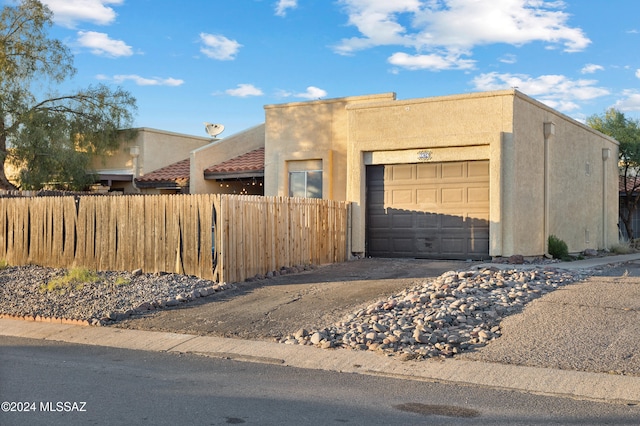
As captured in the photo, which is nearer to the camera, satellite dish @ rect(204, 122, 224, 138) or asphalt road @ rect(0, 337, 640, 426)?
asphalt road @ rect(0, 337, 640, 426)

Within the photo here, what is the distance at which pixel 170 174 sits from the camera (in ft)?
87.5

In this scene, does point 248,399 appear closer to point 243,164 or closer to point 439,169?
point 439,169

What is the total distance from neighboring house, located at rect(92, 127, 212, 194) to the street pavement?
50.8 feet

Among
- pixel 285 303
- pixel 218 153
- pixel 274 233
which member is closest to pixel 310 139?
pixel 218 153

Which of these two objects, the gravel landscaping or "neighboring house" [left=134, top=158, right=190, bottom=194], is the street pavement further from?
"neighboring house" [left=134, top=158, right=190, bottom=194]

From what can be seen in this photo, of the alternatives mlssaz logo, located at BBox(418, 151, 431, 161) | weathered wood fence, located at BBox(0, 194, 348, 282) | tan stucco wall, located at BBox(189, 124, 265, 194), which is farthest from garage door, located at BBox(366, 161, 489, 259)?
tan stucco wall, located at BBox(189, 124, 265, 194)

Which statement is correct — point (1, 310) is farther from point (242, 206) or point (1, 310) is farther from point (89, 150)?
point (89, 150)

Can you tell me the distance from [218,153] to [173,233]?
35.8 feet

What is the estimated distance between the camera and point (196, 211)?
14.6 m

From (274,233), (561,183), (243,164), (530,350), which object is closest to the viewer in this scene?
(530,350)

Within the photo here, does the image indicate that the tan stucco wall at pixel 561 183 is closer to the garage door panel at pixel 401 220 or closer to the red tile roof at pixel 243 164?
the garage door panel at pixel 401 220

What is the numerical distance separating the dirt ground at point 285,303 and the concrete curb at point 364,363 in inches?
20.5

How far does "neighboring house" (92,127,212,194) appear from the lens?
1075 inches

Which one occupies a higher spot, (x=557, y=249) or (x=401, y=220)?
(x=401, y=220)
